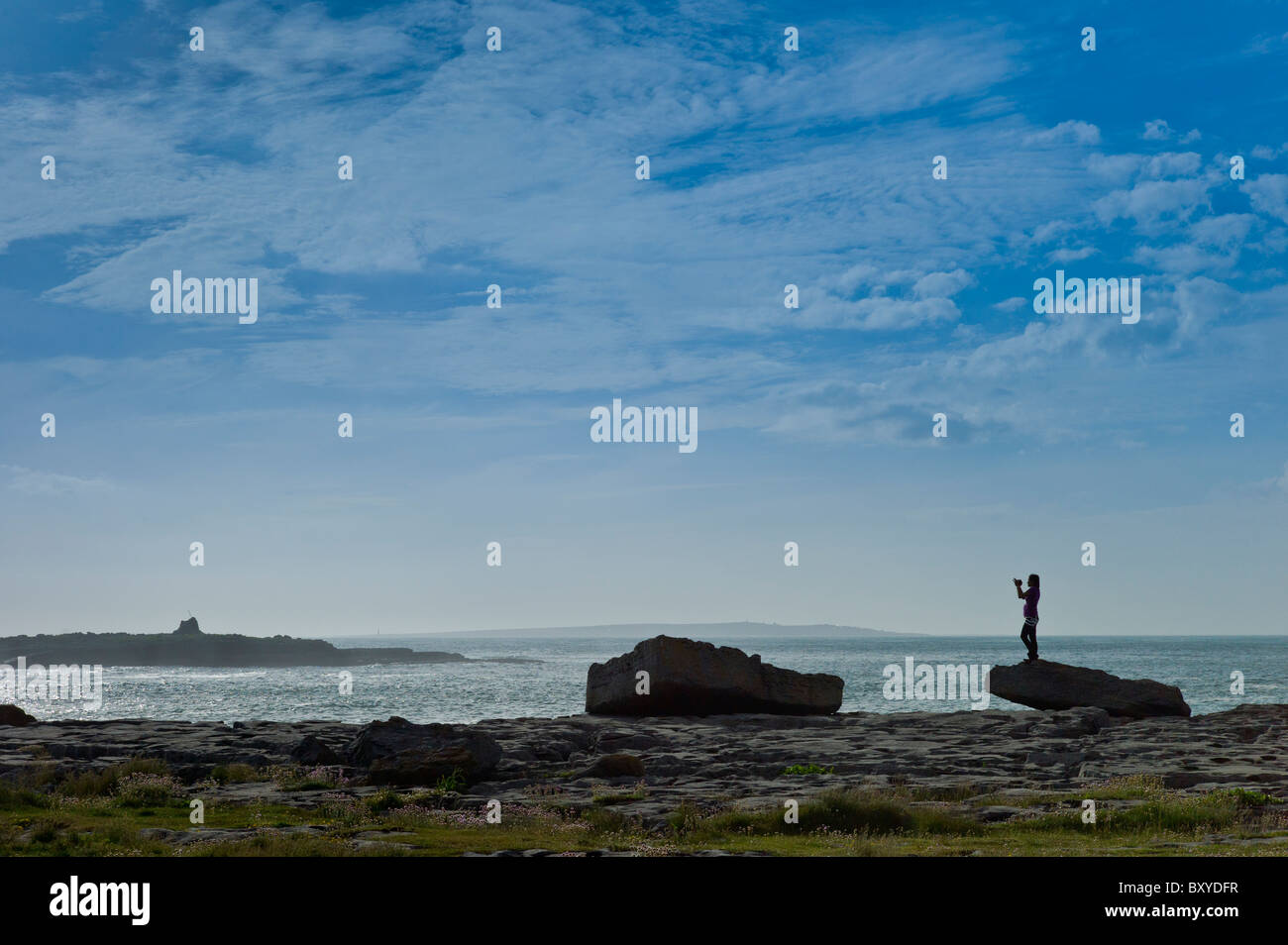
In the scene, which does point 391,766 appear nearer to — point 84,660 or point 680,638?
point 680,638

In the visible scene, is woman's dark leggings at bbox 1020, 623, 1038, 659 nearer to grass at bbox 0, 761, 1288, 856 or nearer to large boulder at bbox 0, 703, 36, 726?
grass at bbox 0, 761, 1288, 856

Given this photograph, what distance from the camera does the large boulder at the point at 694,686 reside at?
28.2 m

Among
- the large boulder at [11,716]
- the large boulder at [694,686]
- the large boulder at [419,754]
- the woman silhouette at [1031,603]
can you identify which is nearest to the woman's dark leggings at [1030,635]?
the woman silhouette at [1031,603]

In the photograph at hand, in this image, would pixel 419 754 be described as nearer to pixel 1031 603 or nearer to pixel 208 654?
pixel 1031 603

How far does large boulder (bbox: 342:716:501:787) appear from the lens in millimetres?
17094

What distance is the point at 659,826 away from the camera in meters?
13.2

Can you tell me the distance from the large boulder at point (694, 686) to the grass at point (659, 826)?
1207cm

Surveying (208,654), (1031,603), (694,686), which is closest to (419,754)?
(694,686)

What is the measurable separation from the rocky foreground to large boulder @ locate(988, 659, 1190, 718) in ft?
3.53

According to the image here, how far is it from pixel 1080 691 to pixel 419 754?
1862 centimetres

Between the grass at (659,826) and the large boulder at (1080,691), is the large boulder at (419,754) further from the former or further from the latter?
the large boulder at (1080,691)
